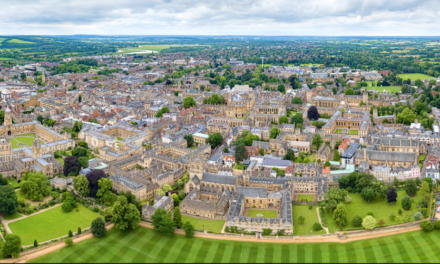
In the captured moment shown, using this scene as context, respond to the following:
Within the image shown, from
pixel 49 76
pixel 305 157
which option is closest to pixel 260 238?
pixel 305 157

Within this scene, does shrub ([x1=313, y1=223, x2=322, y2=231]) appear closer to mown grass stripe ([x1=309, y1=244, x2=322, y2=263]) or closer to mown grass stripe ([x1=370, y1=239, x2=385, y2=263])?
mown grass stripe ([x1=309, y1=244, x2=322, y2=263])

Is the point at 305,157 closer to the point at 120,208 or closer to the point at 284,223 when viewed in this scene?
the point at 284,223

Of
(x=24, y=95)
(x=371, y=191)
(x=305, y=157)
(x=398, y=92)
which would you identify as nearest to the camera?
(x=371, y=191)

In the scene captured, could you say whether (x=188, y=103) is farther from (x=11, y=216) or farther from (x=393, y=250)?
(x=393, y=250)

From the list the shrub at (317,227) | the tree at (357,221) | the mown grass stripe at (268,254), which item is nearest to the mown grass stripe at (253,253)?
the mown grass stripe at (268,254)

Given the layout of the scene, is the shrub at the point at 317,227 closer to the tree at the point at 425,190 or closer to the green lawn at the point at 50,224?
the tree at the point at 425,190
